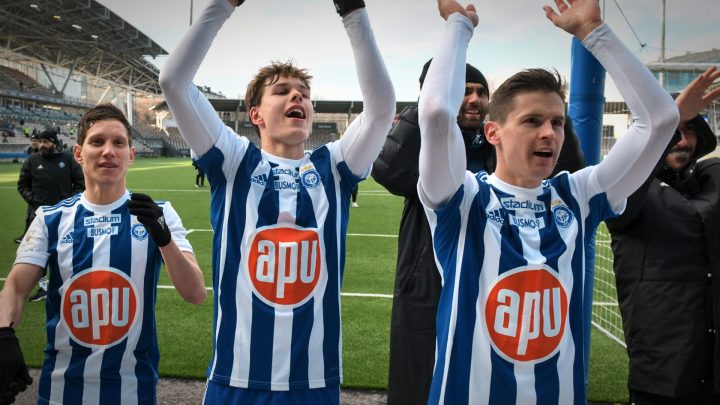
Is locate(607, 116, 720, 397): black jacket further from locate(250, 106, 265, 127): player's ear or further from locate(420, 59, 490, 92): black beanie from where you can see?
locate(250, 106, 265, 127): player's ear

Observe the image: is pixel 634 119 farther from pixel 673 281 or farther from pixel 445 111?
pixel 673 281

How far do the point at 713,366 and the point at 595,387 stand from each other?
1.55 meters

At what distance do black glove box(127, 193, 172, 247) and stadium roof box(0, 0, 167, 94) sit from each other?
1667 inches

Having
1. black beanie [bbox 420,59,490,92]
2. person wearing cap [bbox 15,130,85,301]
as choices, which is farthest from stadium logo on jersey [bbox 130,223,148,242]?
person wearing cap [bbox 15,130,85,301]

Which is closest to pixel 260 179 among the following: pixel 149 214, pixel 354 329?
pixel 149 214

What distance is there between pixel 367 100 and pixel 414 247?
2.33ft

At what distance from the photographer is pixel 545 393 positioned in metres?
1.62

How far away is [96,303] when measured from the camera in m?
2.11

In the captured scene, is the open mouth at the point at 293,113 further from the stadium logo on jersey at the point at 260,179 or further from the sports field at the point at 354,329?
the sports field at the point at 354,329

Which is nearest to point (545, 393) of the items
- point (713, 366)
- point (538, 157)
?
Result: point (538, 157)

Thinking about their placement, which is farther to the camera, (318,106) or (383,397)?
(318,106)

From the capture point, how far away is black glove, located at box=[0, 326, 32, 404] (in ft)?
5.81

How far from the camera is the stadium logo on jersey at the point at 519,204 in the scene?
1.75 m

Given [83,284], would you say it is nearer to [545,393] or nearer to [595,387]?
[545,393]
